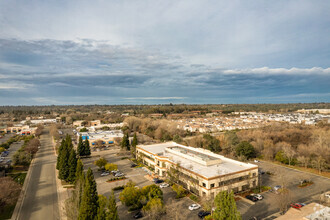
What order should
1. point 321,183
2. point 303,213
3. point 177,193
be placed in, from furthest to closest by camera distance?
point 321,183
point 177,193
point 303,213

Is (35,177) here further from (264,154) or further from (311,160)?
(311,160)

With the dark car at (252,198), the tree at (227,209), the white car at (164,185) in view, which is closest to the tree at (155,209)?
the tree at (227,209)

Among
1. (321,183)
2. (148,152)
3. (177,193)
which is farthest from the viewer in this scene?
(148,152)

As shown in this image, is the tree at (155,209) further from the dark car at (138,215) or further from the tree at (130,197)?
the tree at (130,197)

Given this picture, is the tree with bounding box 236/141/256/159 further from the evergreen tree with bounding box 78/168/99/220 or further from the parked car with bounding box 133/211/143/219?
the evergreen tree with bounding box 78/168/99/220

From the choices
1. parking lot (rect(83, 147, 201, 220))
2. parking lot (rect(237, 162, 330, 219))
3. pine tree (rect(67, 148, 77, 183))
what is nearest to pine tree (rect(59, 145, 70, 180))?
pine tree (rect(67, 148, 77, 183))

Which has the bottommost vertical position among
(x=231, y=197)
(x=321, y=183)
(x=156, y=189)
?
(x=321, y=183)

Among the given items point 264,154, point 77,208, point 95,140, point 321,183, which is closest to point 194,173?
point 77,208

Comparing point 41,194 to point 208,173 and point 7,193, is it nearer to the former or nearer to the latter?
point 7,193
